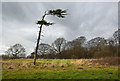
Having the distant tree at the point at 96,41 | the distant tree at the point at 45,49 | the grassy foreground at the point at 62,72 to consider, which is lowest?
the grassy foreground at the point at 62,72

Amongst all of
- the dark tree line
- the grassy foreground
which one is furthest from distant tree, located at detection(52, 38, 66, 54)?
the grassy foreground

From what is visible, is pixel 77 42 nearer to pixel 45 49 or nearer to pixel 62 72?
pixel 45 49

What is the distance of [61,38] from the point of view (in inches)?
1699

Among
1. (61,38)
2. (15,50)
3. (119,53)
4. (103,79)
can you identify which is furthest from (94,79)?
(15,50)

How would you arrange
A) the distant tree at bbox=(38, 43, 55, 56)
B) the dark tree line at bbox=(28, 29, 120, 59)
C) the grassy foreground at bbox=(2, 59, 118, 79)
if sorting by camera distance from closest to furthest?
the grassy foreground at bbox=(2, 59, 118, 79) → the dark tree line at bbox=(28, 29, 120, 59) → the distant tree at bbox=(38, 43, 55, 56)

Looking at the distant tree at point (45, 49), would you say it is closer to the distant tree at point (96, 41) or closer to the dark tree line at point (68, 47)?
the dark tree line at point (68, 47)

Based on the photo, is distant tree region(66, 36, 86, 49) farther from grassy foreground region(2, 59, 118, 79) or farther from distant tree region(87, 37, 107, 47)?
grassy foreground region(2, 59, 118, 79)

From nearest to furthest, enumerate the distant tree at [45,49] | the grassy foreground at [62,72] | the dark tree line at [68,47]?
the grassy foreground at [62,72], the dark tree line at [68,47], the distant tree at [45,49]

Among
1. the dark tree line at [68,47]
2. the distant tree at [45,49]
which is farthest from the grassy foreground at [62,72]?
the distant tree at [45,49]

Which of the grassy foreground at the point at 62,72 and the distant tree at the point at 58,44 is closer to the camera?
the grassy foreground at the point at 62,72

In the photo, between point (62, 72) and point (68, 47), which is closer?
point (62, 72)

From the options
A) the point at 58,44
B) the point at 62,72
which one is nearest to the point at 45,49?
the point at 58,44

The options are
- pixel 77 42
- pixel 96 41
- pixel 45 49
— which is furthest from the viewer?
pixel 45 49

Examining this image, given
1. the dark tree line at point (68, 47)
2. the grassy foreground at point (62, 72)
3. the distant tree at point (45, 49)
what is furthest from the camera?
the distant tree at point (45, 49)
